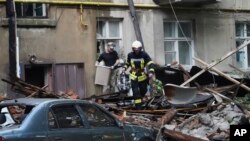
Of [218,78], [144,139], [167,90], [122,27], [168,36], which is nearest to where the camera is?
[144,139]

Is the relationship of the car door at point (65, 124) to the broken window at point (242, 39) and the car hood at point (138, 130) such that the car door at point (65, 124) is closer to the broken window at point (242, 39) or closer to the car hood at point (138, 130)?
the car hood at point (138, 130)

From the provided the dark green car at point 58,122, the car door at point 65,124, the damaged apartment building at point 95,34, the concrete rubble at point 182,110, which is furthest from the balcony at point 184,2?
the car door at point 65,124

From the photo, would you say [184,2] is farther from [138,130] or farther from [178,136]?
[138,130]

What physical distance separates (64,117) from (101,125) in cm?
82

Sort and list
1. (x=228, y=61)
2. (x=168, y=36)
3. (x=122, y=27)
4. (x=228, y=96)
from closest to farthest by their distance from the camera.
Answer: (x=228, y=96), (x=122, y=27), (x=168, y=36), (x=228, y=61)

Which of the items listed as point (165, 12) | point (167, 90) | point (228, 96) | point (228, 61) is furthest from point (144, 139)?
point (228, 61)

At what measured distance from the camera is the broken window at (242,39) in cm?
2130

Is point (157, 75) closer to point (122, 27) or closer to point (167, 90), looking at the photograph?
point (122, 27)

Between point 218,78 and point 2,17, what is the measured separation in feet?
21.3

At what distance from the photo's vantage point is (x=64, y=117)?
825 cm

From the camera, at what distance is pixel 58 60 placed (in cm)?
1608

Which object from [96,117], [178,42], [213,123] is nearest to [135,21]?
[178,42]

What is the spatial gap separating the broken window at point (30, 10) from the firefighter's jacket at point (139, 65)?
3535mm

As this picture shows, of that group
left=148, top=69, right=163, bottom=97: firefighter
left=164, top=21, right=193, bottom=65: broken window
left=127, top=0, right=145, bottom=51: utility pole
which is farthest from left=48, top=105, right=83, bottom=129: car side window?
left=164, top=21, right=193, bottom=65: broken window
